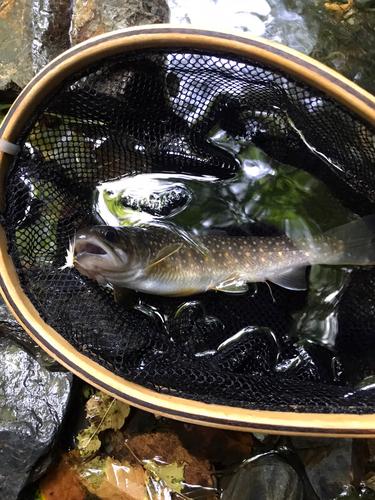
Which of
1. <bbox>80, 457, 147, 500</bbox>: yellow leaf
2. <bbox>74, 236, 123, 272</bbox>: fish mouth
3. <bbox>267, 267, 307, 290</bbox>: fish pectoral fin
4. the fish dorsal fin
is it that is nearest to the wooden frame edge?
<bbox>74, 236, 123, 272</bbox>: fish mouth

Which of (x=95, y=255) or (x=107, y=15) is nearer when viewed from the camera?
(x=95, y=255)

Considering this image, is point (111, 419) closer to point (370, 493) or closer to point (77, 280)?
point (77, 280)

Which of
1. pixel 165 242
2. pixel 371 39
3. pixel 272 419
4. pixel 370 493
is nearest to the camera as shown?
pixel 272 419

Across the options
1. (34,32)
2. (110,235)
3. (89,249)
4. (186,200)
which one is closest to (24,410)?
(89,249)

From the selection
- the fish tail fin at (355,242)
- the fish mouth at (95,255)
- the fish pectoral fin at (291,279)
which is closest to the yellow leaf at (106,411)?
the fish mouth at (95,255)

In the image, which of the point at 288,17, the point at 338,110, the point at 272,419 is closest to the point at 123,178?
the point at 338,110

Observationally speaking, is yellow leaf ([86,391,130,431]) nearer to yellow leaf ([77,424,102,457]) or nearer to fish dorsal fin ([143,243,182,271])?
yellow leaf ([77,424,102,457])

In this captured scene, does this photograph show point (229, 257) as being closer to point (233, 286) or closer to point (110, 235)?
point (233, 286)

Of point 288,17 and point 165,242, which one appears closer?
point 165,242
